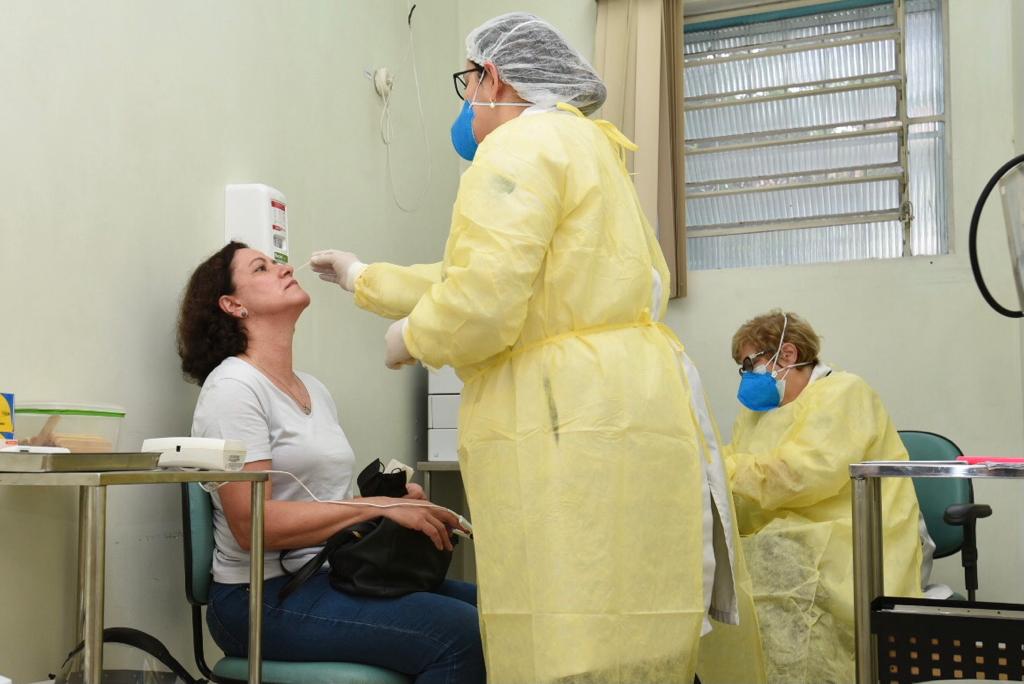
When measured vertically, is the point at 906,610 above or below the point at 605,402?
below

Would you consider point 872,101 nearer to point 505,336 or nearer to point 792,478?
point 792,478

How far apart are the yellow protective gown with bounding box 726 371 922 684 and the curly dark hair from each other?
1.45 meters

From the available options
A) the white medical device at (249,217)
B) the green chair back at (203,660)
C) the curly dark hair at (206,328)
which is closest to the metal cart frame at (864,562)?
the green chair back at (203,660)

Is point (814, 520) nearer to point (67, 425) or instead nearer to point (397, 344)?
point (397, 344)

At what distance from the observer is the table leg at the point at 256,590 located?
1.71m

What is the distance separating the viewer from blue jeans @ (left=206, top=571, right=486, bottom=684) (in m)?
1.78

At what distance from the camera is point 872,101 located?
370 cm

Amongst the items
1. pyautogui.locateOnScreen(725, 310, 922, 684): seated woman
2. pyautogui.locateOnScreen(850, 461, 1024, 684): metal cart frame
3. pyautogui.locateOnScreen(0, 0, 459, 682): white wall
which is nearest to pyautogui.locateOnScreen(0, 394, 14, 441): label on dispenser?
pyautogui.locateOnScreen(0, 0, 459, 682): white wall

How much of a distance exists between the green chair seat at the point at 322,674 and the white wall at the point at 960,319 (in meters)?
2.14

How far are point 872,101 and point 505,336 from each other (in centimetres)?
261

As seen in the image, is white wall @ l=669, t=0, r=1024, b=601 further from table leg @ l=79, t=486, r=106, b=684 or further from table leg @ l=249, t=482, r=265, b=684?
table leg @ l=79, t=486, r=106, b=684

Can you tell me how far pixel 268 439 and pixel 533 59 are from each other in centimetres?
88

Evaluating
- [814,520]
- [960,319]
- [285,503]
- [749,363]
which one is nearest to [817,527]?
[814,520]

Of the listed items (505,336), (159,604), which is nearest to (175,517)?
(159,604)
